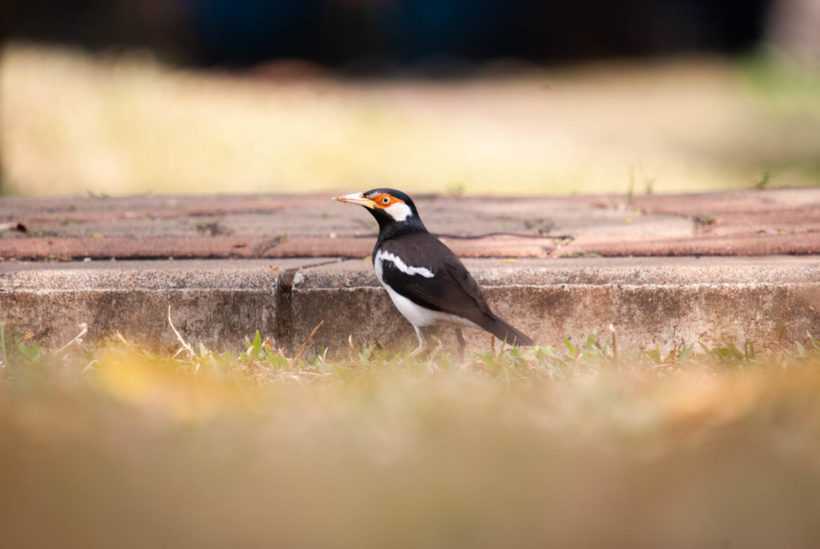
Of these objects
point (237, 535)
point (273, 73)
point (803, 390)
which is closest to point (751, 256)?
point (803, 390)

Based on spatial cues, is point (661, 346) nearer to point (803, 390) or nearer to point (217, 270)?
point (803, 390)

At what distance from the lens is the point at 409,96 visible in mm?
11664

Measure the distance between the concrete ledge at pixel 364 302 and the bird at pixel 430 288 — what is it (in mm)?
142

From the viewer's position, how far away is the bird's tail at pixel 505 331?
2.64 m

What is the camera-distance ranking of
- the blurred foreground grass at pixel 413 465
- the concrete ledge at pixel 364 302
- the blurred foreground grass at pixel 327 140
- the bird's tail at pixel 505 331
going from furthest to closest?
the blurred foreground grass at pixel 327 140, the concrete ledge at pixel 364 302, the bird's tail at pixel 505 331, the blurred foreground grass at pixel 413 465

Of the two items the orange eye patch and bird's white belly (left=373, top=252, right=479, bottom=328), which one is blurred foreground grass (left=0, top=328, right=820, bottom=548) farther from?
the orange eye patch

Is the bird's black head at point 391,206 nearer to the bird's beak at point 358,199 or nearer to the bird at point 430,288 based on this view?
the bird's beak at point 358,199

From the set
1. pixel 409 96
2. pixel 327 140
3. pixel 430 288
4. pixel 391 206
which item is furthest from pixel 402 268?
pixel 409 96

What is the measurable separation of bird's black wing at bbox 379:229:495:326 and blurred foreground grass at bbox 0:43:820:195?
223 cm

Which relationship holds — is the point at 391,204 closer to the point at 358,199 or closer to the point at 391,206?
the point at 391,206

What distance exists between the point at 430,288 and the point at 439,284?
0.03 meters

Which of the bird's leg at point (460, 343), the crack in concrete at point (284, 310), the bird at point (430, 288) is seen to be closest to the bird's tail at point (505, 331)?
the bird at point (430, 288)

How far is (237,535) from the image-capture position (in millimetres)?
1354

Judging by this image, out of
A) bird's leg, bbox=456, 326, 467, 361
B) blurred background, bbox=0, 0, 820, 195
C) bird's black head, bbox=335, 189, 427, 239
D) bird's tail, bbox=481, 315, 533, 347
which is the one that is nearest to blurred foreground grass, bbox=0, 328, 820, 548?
bird's tail, bbox=481, 315, 533, 347
